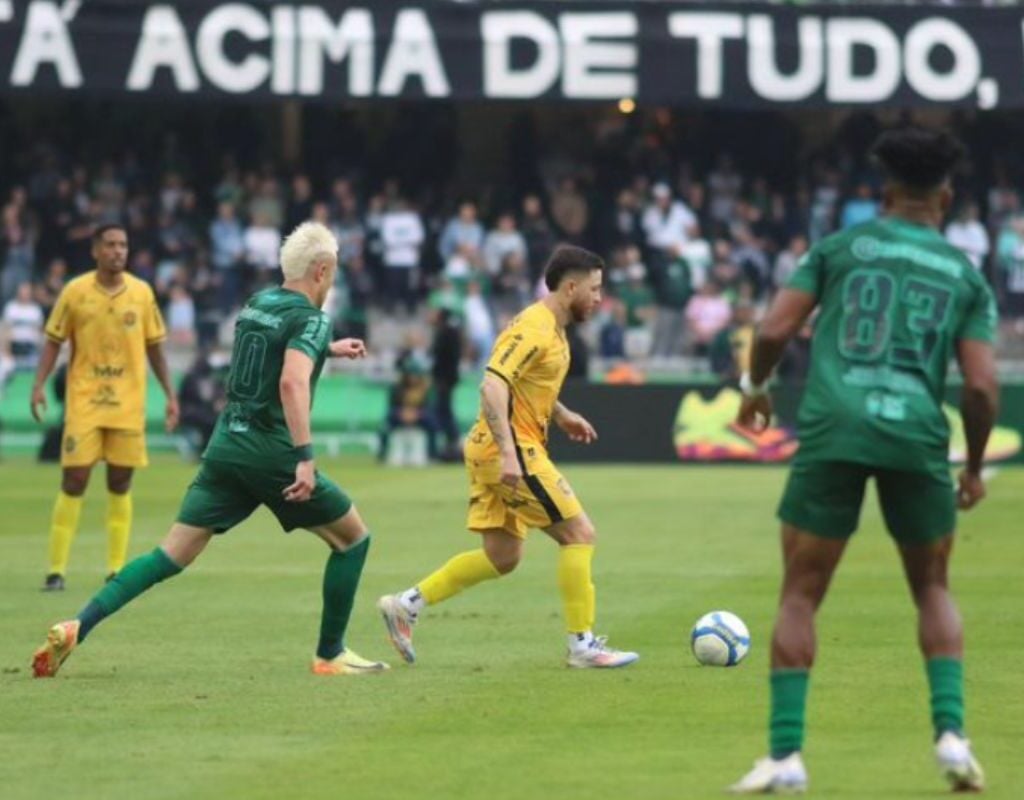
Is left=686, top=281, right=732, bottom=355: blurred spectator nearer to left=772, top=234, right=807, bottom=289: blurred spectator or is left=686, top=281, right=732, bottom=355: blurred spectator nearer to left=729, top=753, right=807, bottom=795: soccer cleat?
left=772, top=234, right=807, bottom=289: blurred spectator

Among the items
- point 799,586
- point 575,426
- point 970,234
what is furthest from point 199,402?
point 799,586

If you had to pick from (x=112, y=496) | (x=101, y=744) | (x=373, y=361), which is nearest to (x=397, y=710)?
(x=101, y=744)

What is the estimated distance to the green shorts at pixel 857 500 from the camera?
866 cm

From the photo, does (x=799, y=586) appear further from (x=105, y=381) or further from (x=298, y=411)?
(x=105, y=381)

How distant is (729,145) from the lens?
4025 cm

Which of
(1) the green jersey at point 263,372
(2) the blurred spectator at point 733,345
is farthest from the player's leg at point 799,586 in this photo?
(2) the blurred spectator at point 733,345

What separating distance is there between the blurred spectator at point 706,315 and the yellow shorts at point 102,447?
18.6m

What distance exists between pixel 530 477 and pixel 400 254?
25.2 metres

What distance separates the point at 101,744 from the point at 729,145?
31.1 meters

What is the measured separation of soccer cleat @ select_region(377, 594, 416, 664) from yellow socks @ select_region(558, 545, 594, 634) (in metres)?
0.78

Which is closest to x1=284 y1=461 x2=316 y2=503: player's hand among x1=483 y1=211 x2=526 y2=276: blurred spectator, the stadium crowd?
the stadium crowd

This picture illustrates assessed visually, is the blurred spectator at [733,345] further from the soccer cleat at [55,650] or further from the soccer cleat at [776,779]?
the soccer cleat at [776,779]

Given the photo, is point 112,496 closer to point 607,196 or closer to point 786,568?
point 786,568

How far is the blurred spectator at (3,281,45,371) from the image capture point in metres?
34.9
